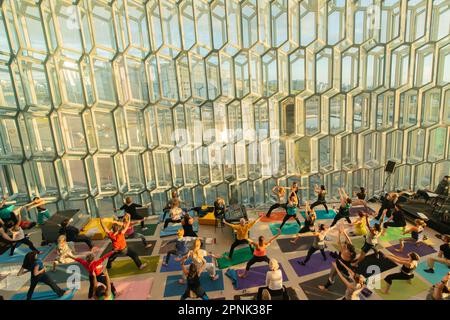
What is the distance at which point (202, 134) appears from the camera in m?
7.63

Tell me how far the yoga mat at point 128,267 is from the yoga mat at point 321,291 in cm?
293

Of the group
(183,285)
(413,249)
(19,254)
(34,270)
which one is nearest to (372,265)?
(413,249)

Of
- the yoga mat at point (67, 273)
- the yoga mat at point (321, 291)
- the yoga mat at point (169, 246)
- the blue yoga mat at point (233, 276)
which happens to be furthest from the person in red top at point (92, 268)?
the yoga mat at point (321, 291)

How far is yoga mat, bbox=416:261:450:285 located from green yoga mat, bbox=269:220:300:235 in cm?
252

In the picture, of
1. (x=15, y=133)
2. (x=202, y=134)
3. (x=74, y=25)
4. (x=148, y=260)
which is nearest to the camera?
(x=148, y=260)

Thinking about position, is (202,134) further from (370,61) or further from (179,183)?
(370,61)

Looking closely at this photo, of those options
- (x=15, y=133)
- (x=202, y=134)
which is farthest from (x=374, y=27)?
(x=15, y=133)

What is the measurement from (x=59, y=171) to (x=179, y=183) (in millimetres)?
3290

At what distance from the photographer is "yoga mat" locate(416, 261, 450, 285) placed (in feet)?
15.4

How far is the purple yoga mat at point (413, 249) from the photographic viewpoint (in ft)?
18.2

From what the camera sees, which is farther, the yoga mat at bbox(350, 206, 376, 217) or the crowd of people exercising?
the yoga mat at bbox(350, 206, 376, 217)

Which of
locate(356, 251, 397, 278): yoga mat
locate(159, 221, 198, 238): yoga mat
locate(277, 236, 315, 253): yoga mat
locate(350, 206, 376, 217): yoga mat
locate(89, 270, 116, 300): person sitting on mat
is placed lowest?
locate(356, 251, 397, 278): yoga mat

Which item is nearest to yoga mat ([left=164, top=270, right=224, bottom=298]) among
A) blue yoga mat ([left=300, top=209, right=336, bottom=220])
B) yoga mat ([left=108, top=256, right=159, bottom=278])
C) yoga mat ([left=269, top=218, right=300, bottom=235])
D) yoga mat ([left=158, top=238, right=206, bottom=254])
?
yoga mat ([left=108, top=256, right=159, bottom=278])

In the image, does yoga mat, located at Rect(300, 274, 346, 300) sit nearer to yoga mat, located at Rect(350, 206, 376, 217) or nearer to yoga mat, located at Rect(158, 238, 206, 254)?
yoga mat, located at Rect(158, 238, 206, 254)
